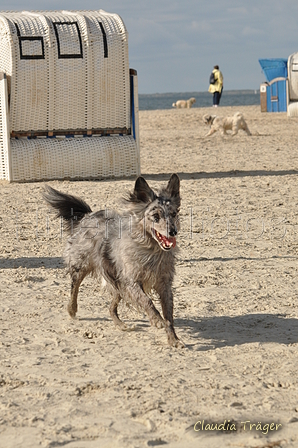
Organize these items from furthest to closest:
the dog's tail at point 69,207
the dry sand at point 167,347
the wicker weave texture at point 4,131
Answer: the wicker weave texture at point 4,131
the dog's tail at point 69,207
the dry sand at point 167,347

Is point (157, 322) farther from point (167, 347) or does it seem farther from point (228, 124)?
point (228, 124)

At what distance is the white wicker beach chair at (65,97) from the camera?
12.0m

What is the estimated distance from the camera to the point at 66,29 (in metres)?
12.3

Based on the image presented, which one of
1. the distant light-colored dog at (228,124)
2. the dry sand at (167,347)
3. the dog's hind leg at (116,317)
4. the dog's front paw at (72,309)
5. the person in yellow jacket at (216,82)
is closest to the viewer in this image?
the dry sand at (167,347)

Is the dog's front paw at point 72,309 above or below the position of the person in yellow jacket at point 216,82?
below

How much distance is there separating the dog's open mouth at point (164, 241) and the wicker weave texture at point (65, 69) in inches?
309

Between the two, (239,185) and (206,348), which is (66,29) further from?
(206,348)

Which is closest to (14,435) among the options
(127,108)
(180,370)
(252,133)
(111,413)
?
(111,413)

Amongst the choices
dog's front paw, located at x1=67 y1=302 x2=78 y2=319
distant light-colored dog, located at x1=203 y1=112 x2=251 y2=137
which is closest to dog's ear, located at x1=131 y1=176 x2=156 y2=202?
dog's front paw, located at x1=67 y1=302 x2=78 y2=319

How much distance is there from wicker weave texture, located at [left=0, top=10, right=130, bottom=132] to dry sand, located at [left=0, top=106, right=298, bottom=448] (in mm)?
2474

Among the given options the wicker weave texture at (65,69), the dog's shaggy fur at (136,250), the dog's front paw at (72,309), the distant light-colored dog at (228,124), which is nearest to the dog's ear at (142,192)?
the dog's shaggy fur at (136,250)

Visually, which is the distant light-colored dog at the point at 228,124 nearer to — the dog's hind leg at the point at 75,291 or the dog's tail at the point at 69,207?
the dog's tail at the point at 69,207

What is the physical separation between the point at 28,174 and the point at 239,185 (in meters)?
3.82

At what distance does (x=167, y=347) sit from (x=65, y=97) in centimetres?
838
